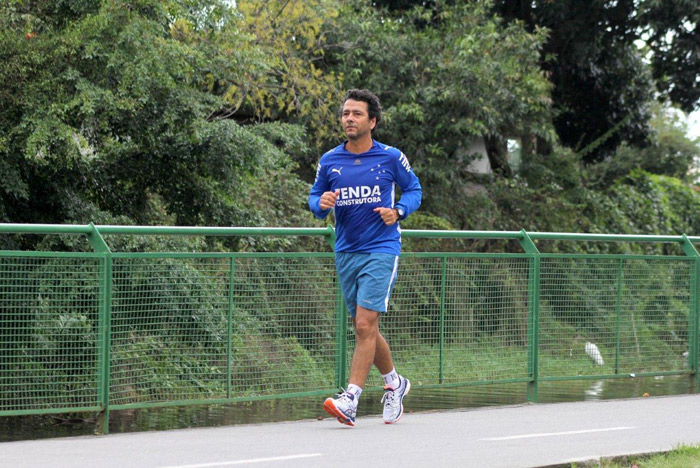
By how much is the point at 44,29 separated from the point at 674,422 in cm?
742

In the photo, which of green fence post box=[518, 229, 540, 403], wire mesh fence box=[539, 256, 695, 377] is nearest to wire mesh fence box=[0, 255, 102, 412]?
green fence post box=[518, 229, 540, 403]

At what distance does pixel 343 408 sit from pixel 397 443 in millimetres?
607

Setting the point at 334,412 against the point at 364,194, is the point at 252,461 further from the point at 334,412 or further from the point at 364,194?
the point at 364,194

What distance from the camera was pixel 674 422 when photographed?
8336 millimetres

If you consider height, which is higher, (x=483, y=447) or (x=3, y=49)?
(x=3, y=49)

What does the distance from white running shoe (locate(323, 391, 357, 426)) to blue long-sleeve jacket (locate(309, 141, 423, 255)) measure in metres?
0.98

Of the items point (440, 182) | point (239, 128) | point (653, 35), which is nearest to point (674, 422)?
point (239, 128)

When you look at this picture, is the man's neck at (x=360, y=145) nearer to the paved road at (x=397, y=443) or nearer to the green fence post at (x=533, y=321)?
the paved road at (x=397, y=443)

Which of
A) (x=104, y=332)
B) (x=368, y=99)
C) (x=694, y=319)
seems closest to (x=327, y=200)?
(x=368, y=99)

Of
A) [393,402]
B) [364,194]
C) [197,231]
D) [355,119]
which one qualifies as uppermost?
[355,119]

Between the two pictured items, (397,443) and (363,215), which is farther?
(363,215)

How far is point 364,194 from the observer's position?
746 centimetres

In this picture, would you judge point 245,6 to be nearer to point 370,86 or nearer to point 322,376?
point 370,86

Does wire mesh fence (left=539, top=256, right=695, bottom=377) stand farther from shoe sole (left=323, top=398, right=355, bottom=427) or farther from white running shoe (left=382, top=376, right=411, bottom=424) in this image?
shoe sole (left=323, top=398, right=355, bottom=427)
